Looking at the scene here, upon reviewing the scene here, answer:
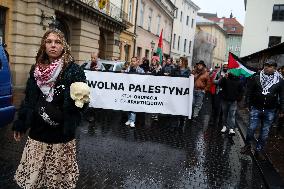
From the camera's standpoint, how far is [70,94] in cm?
300

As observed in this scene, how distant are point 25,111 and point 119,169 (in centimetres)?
271

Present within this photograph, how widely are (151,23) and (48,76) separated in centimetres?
3589

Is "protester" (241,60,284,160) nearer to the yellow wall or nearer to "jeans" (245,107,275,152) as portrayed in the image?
"jeans" (245,107,275,152)

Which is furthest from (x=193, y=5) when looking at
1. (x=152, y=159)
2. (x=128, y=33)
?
(x=152, y=159)

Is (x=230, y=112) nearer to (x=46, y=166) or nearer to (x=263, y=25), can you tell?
(x=46, y=166)

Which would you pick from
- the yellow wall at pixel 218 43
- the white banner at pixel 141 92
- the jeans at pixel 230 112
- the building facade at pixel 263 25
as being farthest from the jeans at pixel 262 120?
the yellow wall at pixel 218 43

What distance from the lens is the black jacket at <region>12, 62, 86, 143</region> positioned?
3.04 m

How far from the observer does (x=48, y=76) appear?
3033 millimetres

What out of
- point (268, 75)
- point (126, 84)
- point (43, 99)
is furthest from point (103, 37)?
point (43, 99)

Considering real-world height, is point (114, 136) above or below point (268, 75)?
below

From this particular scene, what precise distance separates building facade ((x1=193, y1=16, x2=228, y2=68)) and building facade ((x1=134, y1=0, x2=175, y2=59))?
74.0ft

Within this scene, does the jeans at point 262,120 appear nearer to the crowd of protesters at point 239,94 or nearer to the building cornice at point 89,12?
the crowd of protesters at point 239,94

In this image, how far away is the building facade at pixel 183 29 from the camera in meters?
51.8

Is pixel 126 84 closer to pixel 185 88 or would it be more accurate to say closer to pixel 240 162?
pixel 185 88
